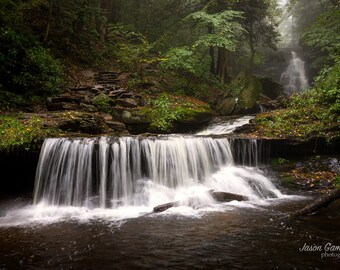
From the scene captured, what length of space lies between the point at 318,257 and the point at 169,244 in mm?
2335

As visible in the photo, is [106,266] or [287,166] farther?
[287,166]

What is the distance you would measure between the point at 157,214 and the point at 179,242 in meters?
1.87

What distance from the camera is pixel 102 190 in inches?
305

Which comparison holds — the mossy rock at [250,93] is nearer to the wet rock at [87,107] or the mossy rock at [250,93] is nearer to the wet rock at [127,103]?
the wet rock at [127,103]

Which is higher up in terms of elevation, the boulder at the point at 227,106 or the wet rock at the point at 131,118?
the boulder at the point at 227,106

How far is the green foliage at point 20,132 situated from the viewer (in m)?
7.45

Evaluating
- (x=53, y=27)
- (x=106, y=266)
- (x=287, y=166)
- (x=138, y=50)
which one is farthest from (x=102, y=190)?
(x=53, y=27)

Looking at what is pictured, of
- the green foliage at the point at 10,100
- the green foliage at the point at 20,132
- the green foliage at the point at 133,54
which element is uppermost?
the green foliage at the point at 133,54

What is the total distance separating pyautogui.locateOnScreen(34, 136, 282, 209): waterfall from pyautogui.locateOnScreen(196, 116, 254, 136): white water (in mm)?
3433

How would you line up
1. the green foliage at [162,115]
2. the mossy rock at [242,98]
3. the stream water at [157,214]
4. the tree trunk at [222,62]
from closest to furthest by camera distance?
the stream water at [157,214] < the green foliage at [162,115] < the mossy rock at [242,98] < the tree trunk at [222,62]

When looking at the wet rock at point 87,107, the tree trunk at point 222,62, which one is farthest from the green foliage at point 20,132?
the tree trunk at point 222,62

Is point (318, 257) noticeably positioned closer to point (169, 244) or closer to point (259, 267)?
point (259, 267)

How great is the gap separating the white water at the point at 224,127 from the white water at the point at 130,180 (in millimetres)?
3352

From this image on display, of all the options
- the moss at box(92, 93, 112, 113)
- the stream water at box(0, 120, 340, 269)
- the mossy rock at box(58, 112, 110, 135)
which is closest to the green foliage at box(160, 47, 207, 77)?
the moss at box(92, 93, 112, 113)
